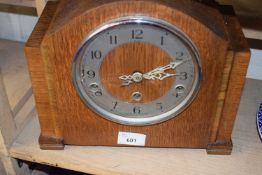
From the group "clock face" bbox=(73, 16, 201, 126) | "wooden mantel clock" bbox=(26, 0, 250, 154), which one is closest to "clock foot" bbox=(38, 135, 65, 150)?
"wooden mantel clock" bbox=(26, 0, 250, 154)

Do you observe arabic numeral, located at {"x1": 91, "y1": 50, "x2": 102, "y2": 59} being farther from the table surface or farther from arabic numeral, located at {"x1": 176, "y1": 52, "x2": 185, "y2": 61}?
the table surface

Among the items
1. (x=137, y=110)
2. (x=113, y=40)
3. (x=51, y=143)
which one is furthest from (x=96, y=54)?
(x=51, y=143)

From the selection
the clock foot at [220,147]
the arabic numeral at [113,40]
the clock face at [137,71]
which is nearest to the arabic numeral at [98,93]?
the clock face at [137,71]

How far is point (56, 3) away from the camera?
2.58 ft

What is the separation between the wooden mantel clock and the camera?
2.01 feet

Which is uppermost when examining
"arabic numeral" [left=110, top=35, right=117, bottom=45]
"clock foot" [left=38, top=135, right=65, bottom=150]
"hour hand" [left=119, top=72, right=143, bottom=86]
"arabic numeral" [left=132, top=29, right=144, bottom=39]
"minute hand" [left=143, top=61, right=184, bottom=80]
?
"arabic numeral" [left=132, top=29, right=144, bottom=39]

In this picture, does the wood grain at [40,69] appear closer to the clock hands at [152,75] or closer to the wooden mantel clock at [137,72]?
the wooden mantel clock at [137,72]

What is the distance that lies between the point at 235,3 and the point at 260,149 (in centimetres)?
35

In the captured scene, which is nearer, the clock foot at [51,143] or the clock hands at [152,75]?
the clock hands at [152,75]

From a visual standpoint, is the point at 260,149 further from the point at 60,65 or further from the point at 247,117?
the point at 60,65

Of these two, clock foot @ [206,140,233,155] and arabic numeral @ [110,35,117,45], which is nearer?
arabic numeral @ [110,35,117,45]

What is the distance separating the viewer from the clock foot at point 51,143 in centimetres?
79

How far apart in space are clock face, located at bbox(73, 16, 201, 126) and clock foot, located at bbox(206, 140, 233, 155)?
0.13m

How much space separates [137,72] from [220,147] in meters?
0.25
